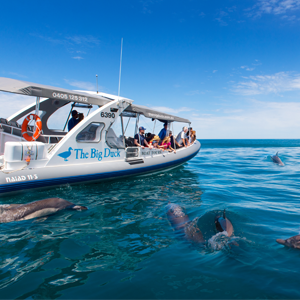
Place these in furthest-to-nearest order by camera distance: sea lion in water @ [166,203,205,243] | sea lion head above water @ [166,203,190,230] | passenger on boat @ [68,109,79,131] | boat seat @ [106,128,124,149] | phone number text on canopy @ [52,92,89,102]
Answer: passenger on boat @ [68,109,79,131]
boat seat @ [106,128,124,149]
phone number text on canopy @ [52,92,89,102]
sea lion head above water @ [166,203,190,230]
sea lion in water @ [166,203,205,243]

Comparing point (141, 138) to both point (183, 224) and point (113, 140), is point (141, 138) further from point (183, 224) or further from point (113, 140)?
point (183, 224)

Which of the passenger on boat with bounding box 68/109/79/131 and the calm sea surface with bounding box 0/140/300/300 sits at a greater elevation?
the passenger on boat with bounding box 68/109/79/131

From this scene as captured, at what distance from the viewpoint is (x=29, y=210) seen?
488 cm

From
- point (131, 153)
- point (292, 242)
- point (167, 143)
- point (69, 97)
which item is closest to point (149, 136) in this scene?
point (167, 143)

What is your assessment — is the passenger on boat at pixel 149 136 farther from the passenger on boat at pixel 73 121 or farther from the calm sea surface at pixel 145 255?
the calm sea surface at pixel 145 255

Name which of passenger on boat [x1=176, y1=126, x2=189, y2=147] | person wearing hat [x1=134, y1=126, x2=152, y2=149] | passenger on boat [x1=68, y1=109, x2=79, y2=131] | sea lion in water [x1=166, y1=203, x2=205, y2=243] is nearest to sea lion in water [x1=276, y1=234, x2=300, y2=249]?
sea lion in water [x1=166, y1=203, x2=205, y2=243]

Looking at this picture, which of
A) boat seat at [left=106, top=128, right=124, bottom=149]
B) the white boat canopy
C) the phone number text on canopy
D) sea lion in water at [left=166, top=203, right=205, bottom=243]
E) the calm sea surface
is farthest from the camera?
boat seat at [left=106, top=128, right=124, bottom=149]

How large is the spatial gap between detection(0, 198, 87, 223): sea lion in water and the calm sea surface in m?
0.18

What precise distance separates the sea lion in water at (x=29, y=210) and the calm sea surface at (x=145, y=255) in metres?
0.18

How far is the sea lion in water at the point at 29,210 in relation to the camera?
187 inches

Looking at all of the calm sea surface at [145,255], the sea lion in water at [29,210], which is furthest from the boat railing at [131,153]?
the sea lion in water at [29,210]

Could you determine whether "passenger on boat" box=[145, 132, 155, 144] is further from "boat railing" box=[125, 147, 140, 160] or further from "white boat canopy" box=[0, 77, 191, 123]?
"white boat canopy" box=[0, 77, 191, 123]

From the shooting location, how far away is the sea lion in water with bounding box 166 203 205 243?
4117mm

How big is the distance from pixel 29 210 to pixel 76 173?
256 centimetres
